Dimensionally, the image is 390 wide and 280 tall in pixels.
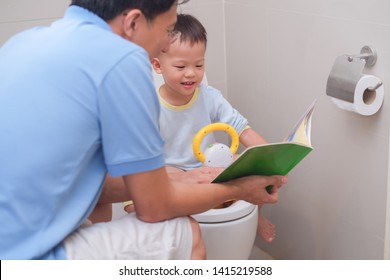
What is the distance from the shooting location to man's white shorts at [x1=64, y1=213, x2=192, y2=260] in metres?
1.05

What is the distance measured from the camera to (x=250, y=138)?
5.87 feet

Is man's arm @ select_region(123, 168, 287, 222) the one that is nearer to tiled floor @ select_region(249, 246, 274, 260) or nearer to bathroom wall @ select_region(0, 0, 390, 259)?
bathroom wall @ select_region(0, 0, 390, 259)

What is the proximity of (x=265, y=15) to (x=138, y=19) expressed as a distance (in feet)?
2.86

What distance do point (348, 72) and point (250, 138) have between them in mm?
463

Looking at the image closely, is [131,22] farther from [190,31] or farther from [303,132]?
[190,31]

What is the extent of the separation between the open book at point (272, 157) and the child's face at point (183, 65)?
52 cm

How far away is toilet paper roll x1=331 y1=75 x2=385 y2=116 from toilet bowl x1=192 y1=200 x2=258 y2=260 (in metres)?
0.39

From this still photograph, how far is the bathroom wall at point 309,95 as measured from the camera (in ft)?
4.87

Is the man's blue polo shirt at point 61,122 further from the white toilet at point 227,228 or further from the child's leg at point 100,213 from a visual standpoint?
the white toilet at point 227,228

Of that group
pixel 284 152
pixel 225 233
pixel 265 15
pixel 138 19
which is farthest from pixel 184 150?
pixel 138 19

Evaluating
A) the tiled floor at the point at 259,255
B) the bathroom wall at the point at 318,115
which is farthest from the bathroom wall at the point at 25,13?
the tiled floor at the point at 259,255

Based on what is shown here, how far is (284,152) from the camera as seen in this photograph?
116 cm

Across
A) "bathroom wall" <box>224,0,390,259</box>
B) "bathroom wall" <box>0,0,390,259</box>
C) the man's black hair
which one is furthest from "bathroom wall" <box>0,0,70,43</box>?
the man's black hair
